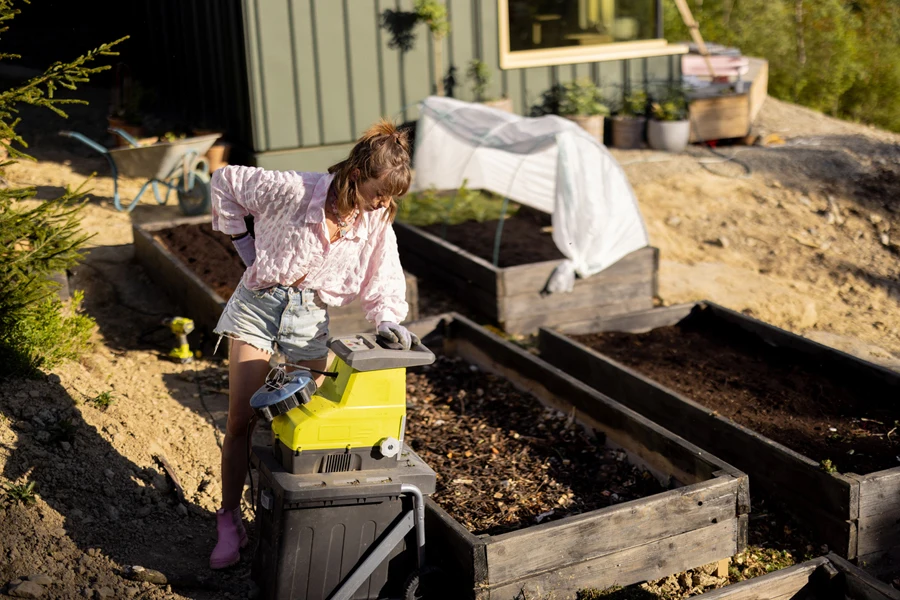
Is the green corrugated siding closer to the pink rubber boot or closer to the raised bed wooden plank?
the raised bed wooden plank

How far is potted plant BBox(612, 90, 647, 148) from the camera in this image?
1024cm

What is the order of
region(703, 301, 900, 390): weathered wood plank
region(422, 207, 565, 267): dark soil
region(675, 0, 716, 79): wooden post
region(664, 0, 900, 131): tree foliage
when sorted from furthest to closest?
region(664, 0, 900, 131): tree foliage < region(675, 0, 716, 79): wooden post < region(422, 207, 565, 267): dark soil < region(703, 301, 900, 390): weathered wood plank

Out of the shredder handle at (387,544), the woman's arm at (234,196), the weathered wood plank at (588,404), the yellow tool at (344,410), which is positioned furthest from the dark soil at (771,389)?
the woman's arm at (234,196)

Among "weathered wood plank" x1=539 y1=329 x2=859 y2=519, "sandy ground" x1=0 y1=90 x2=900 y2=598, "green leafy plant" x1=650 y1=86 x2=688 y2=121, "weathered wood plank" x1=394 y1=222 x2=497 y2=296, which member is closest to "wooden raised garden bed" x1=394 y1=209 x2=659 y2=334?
"weathered wood plank" x1=394 y1=222 x2=497 y2=296

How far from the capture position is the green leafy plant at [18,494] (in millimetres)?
3535

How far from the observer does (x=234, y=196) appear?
3.22 m

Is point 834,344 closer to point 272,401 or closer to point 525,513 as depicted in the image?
point 525,513

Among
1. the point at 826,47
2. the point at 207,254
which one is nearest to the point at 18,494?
the point at 207,254

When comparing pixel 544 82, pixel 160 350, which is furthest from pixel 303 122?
pixel 160 350

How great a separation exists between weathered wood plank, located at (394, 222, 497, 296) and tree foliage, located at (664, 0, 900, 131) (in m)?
7.80

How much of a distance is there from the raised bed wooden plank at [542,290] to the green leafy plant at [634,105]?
4.43 meters

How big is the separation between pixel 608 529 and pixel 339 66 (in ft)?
21.7

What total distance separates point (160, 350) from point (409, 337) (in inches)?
119

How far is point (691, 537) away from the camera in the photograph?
11.9 feet
